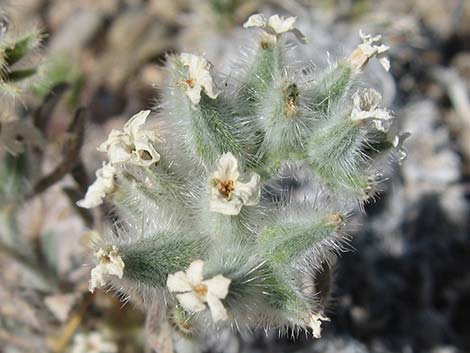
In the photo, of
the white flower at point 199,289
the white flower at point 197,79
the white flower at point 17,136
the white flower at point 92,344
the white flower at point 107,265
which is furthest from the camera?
the white flower at point 92,344

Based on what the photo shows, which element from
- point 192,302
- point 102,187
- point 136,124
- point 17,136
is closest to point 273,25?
point 136,124

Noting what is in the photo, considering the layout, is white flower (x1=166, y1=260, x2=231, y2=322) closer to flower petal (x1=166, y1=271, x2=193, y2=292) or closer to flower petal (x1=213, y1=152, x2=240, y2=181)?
flower petal (x1=166, y1=271, x2=193, y2=292)

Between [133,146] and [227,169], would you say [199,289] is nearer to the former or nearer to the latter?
[227,169]

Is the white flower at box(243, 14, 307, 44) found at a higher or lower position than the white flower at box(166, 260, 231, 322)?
higher

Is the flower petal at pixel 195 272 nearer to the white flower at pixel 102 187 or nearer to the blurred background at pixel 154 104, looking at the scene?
the white flower at pixel 102 187

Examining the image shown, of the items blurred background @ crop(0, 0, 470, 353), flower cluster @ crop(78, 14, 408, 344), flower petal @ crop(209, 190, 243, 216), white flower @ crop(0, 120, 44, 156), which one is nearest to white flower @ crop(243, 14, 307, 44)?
flower cluster @ crop(78, 14, 408, 344)

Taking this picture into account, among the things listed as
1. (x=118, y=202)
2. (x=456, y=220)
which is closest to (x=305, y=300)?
(x=118, y=202)

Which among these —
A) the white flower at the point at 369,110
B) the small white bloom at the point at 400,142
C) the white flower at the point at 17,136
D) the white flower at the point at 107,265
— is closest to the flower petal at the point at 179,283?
the white flower at the point at 107,265
